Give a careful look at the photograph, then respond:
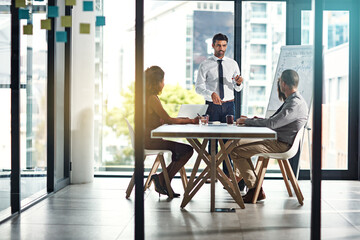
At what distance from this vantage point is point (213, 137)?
14.4ft

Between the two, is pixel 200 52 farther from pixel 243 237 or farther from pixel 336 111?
pixel 243 237

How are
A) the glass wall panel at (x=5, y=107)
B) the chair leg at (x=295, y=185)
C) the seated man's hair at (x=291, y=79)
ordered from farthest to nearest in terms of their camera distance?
1. the chair leg at (x=295, y=185)
2. the seated man's hair at (x=291, y=79)
3. the glass wall panel at (x=5, y=107)

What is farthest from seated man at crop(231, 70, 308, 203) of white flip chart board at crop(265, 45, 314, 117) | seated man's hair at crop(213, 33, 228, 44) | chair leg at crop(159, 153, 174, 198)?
seated man's hair at crop(213, 33, 228, 44)

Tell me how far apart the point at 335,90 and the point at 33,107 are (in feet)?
13.5

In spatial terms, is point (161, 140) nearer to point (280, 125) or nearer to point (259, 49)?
point (280, 125)

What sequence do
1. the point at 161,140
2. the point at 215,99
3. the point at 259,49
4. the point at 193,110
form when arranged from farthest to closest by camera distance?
the point at 259,49 < the point at 215,99 < the point at 193,110 < the point at 161,140

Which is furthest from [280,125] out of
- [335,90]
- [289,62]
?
[335,90]

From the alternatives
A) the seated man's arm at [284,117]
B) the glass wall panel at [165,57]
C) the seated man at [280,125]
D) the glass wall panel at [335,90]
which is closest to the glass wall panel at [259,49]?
the glass wall panel at [165,57]

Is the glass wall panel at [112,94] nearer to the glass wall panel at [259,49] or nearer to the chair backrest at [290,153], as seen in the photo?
the glass wall panel at [259,49]

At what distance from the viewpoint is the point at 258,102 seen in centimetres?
687

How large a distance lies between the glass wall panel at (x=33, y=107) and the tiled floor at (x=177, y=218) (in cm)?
27

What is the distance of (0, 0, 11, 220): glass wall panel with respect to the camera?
14.3 feet

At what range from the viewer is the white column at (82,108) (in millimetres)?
6387

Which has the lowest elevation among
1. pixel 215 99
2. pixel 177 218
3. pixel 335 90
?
pixel 177 218
